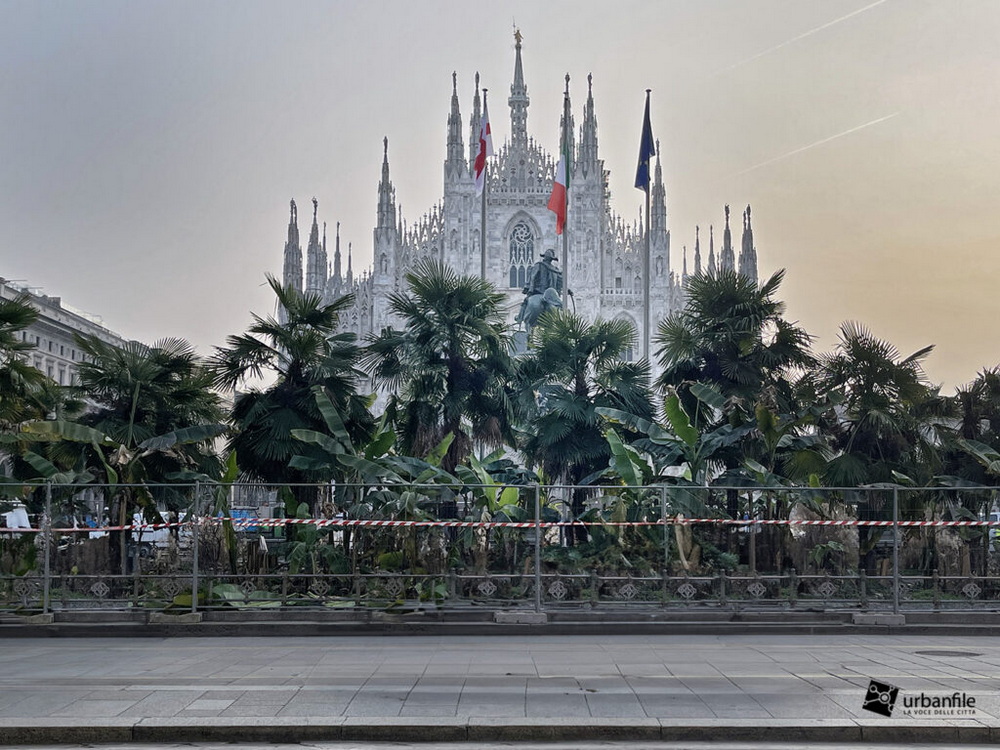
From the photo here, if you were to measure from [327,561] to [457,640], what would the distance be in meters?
3.39

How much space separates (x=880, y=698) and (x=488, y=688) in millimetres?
3518

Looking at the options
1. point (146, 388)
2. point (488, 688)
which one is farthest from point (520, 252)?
point (488, 688)

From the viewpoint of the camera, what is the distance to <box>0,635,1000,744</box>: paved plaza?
9078 mm

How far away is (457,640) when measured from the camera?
630 inches

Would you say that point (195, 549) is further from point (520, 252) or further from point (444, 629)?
point (520, 252)

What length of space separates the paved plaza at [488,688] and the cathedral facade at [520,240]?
2152 inches

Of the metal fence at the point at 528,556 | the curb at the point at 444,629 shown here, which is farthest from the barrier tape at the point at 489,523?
the curb at the point at 444,629

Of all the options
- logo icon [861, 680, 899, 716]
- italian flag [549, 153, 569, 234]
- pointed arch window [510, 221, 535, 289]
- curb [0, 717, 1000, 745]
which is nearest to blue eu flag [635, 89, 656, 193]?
italian flag [549, 153, 569, 234]

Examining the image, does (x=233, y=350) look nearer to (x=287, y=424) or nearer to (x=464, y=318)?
(x=287, y=424)

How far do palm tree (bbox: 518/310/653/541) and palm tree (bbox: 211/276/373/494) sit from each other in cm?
489

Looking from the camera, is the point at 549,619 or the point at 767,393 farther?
the point at 767,393

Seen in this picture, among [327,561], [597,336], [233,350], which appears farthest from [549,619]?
[597,336]

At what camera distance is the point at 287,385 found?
23188mm

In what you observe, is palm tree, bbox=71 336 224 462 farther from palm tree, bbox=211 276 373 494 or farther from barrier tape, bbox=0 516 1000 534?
barrier tape, bbox=0 516 1000 534
